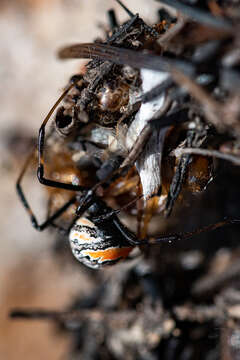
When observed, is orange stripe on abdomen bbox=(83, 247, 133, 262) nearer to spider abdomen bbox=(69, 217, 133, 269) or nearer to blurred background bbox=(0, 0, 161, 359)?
spider abdomen bbox=(69, 217, 133, 269)

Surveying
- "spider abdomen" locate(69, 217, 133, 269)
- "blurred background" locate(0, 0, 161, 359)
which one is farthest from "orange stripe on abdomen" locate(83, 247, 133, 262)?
"blurred background" locate(0, 0, 161, 359)

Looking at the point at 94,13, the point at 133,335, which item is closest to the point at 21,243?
the point at 133,335

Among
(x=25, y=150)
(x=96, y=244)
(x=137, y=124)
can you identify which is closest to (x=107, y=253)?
(x=96, y=244)

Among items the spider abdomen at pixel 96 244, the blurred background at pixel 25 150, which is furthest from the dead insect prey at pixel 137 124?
the blurred background at pixel 25 150

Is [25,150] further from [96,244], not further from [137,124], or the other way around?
[137,124]

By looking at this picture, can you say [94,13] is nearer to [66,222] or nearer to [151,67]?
[66,222]
